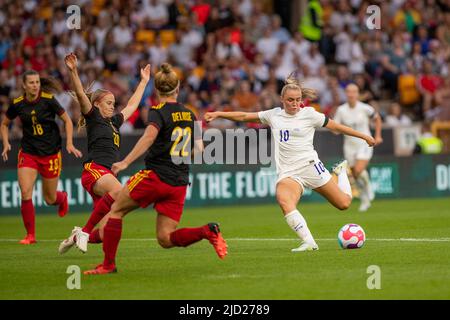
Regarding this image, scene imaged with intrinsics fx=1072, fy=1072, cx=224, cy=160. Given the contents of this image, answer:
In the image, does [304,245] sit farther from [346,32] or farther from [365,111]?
[346,32]

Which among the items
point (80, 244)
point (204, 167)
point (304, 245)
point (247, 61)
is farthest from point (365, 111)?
point (80, 244)

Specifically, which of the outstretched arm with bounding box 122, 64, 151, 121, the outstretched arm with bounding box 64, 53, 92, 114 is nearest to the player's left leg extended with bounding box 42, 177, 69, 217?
the outstretched arm with bounding box 122, 64, 151, 121

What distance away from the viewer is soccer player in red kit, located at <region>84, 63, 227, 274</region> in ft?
35.8

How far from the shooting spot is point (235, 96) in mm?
25406

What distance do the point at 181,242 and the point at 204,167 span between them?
12.2 metres

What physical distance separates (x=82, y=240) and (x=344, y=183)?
3.66 m

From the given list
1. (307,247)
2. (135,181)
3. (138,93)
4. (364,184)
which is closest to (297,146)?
(307,247)

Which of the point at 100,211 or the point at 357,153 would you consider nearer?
the point at 100,211

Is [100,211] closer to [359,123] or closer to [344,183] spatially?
[344,183]

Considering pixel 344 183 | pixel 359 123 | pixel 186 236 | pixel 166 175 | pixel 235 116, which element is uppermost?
pixel 235 116

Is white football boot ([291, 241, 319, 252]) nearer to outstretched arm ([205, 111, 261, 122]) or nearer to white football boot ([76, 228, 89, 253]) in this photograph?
outstretched arm ([205, 111, 261, 122])

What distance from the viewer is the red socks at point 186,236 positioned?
11.0 meters

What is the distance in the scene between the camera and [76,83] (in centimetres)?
1223

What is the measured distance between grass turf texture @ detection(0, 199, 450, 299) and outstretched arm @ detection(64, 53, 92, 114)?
186 centimetres
